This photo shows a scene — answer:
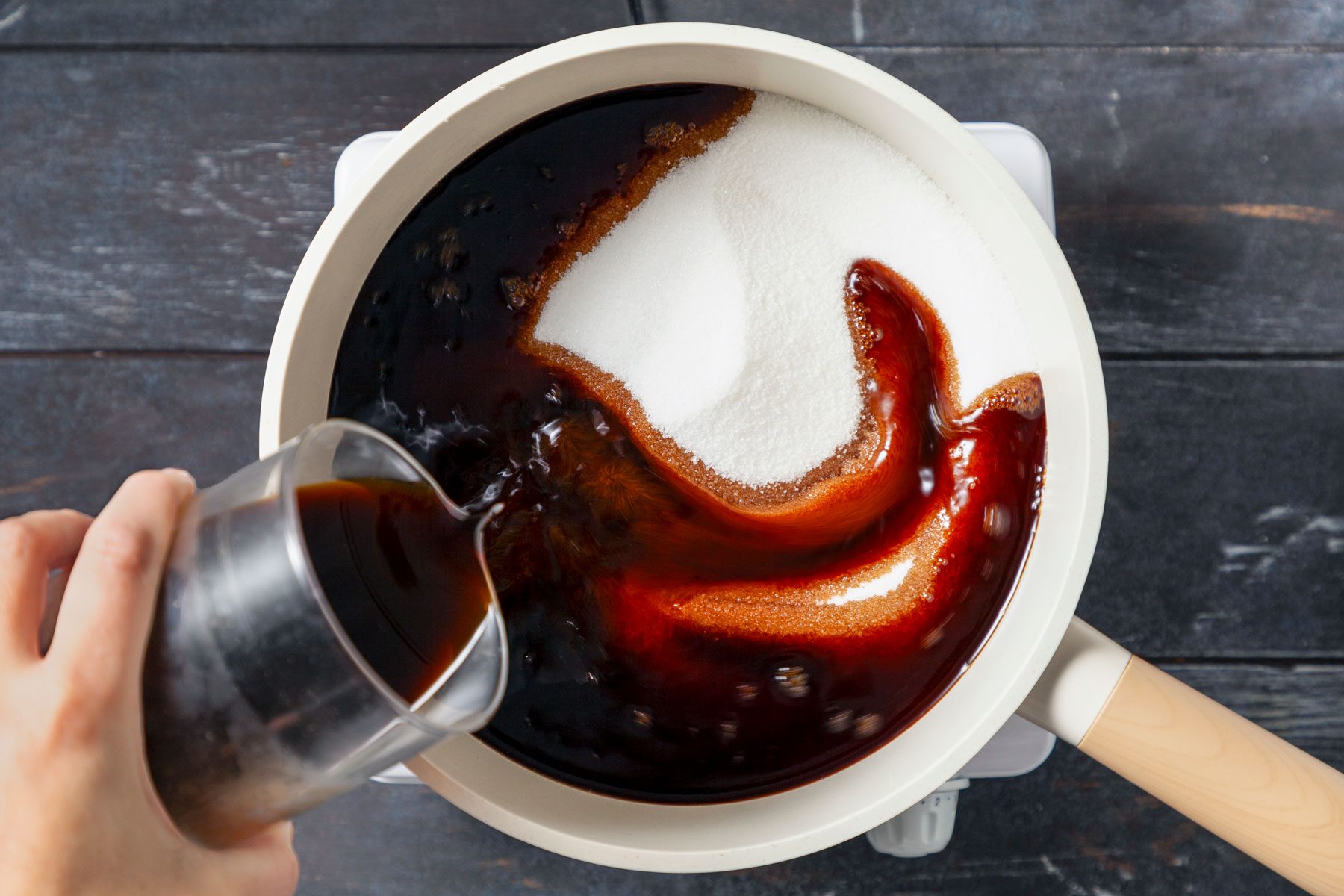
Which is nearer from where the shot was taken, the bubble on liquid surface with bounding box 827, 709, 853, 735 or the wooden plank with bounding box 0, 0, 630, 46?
the bubble on liquid surface with bounding box 827, 709, 853, 735

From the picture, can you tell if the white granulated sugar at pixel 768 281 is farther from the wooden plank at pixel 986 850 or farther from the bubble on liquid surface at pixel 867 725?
the wooden plank at pixel 986 850

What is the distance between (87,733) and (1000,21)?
73 centimetres

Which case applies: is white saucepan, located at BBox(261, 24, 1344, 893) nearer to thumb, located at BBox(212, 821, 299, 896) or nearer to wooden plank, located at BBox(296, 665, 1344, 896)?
thumb, located at BBox(212, 821, 299, 896)

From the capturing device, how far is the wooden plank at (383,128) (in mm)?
704

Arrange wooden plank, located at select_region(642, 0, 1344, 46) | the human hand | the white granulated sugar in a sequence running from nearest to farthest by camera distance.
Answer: the human hand → the white granulated sugar → wooden plank, located at select_region(642, 0, 1344, 46)

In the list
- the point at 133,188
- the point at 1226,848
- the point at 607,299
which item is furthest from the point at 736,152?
the point at 1226,848

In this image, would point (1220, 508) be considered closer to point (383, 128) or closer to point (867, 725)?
point (867, 725)

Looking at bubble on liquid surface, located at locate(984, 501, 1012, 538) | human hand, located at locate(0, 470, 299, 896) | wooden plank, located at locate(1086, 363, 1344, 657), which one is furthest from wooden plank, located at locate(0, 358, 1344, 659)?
human hand, located at locate(0, 470, 299, 896)

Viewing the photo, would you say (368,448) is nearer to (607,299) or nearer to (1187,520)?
(607,299)

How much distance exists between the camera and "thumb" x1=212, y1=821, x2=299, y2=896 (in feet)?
1.33

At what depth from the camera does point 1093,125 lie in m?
0.71

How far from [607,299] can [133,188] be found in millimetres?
426

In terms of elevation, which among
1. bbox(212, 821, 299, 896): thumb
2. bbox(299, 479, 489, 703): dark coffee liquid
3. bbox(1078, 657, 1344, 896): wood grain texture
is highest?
bbox(299, 479, 489, 703): dark coffee liquid

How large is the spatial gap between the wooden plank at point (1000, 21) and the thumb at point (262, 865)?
59 cm
